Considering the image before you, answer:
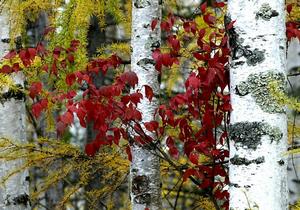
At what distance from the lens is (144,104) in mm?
3564

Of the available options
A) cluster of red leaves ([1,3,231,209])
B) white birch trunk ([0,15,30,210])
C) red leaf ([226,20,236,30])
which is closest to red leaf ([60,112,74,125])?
cluster of red leaves ([1,3,231,209])

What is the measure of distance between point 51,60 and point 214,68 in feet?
5.02

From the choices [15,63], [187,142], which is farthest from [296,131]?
[15,63]

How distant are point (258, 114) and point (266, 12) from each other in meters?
0.44

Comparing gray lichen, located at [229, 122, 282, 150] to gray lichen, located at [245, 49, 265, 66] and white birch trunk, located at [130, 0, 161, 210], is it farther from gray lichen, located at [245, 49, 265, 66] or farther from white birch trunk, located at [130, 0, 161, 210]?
white birch trunk, located at [130, 0, 161, 210]

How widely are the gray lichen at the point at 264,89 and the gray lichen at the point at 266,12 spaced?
242mm

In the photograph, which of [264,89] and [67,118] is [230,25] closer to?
[264,89]

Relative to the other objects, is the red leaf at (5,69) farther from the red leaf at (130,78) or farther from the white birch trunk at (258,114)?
the white birch trunk at (258,114)

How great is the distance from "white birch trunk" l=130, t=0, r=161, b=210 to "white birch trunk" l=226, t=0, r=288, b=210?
115 cm

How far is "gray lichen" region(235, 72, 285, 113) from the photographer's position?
7.77 feet

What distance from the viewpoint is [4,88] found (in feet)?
14.4

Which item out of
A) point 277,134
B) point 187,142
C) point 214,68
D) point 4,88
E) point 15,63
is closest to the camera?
point 277,134

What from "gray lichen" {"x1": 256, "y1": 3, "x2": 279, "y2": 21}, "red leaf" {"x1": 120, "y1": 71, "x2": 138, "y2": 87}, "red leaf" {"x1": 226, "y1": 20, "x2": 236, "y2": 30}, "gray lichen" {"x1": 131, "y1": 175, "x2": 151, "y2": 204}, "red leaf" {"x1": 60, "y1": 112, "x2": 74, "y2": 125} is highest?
"gray lichen" {"x1": 256, "y1": 3, "x2": 279, "y2": 21}

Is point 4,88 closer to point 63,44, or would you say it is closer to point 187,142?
point 63,44
